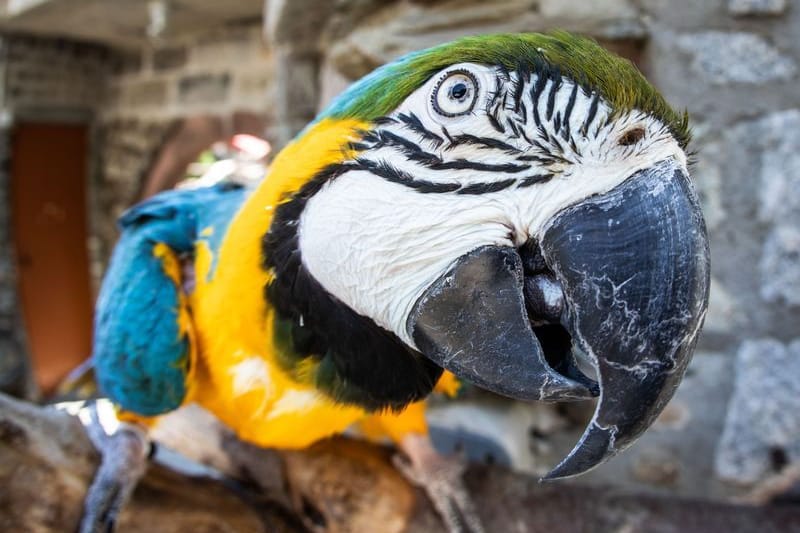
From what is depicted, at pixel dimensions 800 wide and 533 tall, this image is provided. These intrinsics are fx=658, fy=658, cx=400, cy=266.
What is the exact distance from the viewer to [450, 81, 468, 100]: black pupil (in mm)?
675

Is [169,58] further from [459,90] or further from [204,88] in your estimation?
[459,90]

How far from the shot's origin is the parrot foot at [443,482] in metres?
1.20

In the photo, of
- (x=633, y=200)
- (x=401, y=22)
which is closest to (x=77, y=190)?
(x=401, y=22)

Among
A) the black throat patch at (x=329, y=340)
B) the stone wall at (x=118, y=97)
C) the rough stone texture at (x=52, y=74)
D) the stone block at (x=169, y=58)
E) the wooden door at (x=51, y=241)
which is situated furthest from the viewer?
the wooden door at (x=51, y=241)

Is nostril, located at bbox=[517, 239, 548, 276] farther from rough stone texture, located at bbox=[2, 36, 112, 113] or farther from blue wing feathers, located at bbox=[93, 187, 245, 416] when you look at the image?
rough stone texture, located at bbox=[2, 36, 112, 113]

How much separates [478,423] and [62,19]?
10.0ft

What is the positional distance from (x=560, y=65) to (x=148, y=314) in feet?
2.41

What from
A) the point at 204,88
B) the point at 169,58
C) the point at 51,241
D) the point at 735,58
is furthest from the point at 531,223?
→ the point at 51,241

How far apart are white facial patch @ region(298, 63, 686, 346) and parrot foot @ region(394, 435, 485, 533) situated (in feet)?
1.87

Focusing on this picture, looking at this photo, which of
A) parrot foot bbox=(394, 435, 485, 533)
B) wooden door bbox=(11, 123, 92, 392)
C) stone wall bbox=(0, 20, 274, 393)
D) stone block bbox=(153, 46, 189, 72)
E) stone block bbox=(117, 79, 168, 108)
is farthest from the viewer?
wooden door bbox=(11, 123, 92, 392)

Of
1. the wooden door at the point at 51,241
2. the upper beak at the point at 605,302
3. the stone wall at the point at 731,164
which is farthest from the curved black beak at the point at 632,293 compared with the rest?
the wooden door at the point at 51,241

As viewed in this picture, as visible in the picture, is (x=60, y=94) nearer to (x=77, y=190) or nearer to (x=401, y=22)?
(x=77, y=190)

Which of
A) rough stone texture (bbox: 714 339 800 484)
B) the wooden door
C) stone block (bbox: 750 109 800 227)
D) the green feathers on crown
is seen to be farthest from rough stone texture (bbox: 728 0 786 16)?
the wooden door

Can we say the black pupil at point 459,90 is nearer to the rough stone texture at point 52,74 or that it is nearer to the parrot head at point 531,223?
the parrot head at point 531,223
